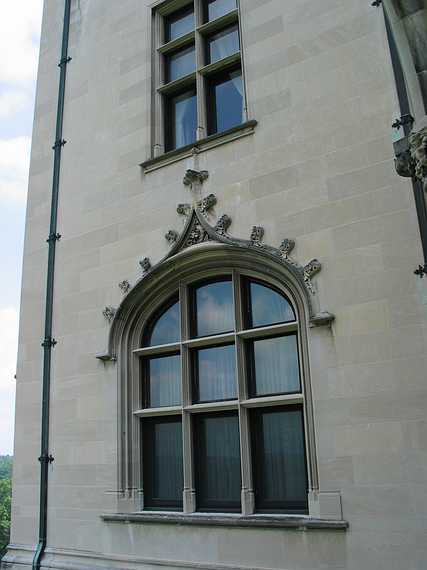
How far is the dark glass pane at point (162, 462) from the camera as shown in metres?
7.03

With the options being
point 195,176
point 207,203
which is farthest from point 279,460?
point 195,176

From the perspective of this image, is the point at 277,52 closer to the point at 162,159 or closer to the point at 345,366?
the point at 162,159

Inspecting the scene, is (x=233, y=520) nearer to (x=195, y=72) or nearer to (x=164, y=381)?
(x=164, y=381)

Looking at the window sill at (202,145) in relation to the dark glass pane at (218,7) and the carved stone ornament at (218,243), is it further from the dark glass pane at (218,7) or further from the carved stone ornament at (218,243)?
the dark glass pane at (218,7)

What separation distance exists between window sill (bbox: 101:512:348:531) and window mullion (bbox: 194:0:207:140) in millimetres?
4505

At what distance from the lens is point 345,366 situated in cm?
587

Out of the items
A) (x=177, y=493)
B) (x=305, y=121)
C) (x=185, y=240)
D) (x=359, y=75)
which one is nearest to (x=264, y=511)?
(x=177, y=493)

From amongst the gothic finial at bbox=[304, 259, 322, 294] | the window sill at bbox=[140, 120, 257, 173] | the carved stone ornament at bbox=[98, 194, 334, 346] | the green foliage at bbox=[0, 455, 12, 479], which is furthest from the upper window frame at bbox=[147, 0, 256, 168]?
the green foliage at bbox=[0, 455, 12, 479]

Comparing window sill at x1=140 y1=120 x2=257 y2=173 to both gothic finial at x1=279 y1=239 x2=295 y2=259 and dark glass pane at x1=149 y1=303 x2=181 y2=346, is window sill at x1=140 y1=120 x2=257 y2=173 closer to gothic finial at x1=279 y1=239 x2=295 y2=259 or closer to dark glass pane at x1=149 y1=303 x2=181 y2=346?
gothic finial at x1=279 y1=239 x2=295 y2=259

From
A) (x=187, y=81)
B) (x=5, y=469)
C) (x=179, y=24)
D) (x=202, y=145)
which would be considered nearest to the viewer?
(x=202, y=145)

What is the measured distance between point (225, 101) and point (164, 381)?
376 cm

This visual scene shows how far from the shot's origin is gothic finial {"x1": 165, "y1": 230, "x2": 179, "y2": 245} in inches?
292

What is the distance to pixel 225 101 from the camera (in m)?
8.13

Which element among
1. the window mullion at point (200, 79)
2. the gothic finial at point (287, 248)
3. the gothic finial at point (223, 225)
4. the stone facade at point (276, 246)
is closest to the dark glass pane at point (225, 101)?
the window mullion at point (200, 79)
